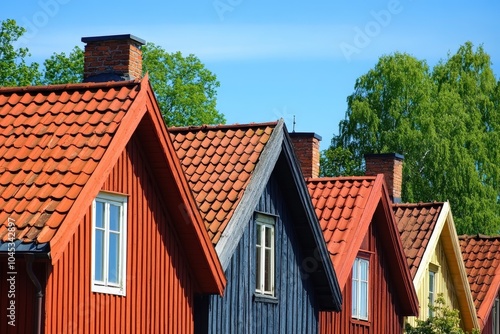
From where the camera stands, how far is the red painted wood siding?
2917 cm

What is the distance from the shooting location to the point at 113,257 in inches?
798

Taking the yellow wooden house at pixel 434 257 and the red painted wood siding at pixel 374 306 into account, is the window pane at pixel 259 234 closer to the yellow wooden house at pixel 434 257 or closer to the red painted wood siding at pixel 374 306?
the red painted wood siding at pixel 374 306

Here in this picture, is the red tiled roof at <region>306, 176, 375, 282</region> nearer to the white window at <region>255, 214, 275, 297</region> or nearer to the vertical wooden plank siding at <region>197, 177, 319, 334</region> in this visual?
the vertical wooden plank siding at <region>197, 177, 319, 334</region>

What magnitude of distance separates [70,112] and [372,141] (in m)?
46.2

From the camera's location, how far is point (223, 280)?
22.3 meters

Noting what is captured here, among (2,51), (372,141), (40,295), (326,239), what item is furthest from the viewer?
(372,141)

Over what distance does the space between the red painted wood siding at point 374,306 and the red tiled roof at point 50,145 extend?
9.70 metres

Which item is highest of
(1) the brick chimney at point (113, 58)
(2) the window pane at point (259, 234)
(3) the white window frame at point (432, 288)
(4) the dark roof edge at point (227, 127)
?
(1) the brick chimney at point (113, 58)

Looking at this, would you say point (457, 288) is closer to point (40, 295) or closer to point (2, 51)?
point (40, 295)

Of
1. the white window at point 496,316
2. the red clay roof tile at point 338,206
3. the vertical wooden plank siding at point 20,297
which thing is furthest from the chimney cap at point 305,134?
the vertical wooden plank siding at point 20,297

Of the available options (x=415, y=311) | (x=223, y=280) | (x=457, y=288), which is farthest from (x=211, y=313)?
(x=457, y=288)

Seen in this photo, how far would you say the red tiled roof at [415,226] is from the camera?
3388cm

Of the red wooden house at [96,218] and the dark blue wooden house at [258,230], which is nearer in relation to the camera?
the red wooden house at [96,218]

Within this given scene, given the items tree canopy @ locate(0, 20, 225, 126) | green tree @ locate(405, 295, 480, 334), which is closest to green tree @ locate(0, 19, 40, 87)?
tree canopy @ locate(0, 20, 225, 126)
